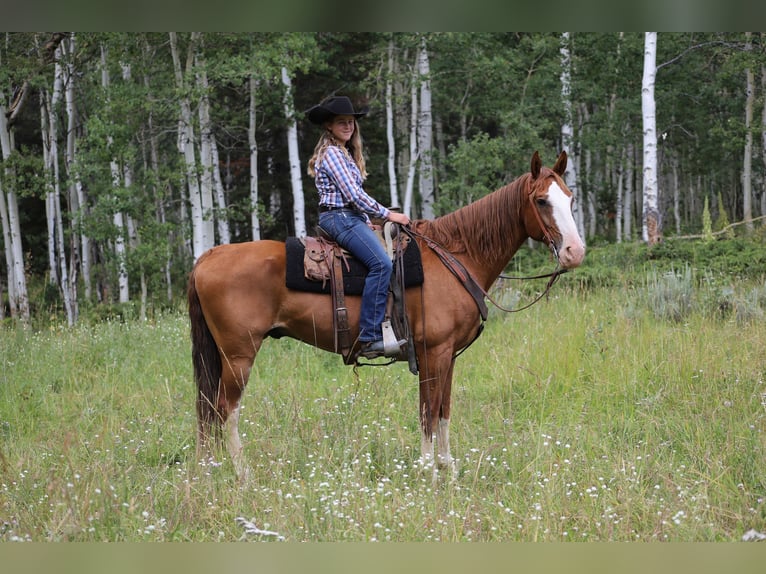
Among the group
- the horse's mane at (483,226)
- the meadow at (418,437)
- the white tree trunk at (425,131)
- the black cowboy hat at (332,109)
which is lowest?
the meadow at (418,437)

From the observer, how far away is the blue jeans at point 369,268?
502 centimetres

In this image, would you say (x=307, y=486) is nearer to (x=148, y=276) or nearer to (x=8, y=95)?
(x=148, y=276)

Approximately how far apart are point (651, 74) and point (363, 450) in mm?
11966

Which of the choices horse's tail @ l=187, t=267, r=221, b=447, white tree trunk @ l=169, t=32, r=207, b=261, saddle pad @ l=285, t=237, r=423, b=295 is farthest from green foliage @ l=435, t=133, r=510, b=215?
horse's tail @ l=187, t=267, r=221, b=447

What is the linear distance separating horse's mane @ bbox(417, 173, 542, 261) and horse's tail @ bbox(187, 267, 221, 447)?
6.11 feet

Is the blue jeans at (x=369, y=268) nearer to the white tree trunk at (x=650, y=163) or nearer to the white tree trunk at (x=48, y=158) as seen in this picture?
the white tree trunk at (x=650, y=163)

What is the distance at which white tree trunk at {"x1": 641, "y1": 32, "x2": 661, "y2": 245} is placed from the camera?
43.6 feet

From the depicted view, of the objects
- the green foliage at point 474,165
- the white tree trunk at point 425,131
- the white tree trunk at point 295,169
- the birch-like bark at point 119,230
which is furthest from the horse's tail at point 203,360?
the white tree trunk at point 425,131

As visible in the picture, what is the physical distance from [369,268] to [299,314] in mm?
639

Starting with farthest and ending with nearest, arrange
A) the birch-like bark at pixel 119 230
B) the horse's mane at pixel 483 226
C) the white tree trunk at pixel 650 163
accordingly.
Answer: the birch-like bark at pixel 119 230 < the white tree trunk at pixel 650 163 < the horse's mane at pixel 483 226

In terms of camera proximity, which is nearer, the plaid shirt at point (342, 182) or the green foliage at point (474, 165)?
the plaid shirt at point (342, 182)

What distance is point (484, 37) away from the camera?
19.9 metres

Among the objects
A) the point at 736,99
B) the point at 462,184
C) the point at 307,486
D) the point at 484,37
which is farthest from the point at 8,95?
the point at 736,99

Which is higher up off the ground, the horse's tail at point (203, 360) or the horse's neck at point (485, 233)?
the horse's neck at point (485, 233)
